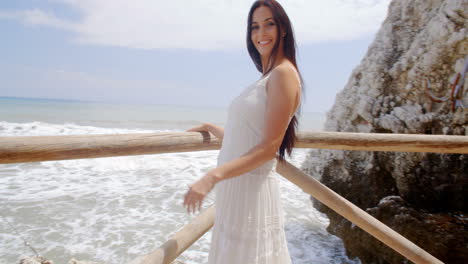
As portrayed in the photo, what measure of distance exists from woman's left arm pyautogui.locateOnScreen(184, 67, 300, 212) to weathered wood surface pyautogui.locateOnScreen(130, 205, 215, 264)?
684 mm

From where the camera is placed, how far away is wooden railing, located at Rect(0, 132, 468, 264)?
0.96 m

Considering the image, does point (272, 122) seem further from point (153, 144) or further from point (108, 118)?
point (108, 118)

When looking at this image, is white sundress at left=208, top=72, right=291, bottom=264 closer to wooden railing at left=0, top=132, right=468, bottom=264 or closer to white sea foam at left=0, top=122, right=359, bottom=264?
wooden railing at left=0, top=132, right=468, bottom=264

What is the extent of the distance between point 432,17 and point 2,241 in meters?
6.89

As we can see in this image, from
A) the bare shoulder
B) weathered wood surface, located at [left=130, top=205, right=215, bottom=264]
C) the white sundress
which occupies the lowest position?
weathered wood surface, located at [left=130, top=205, right=215, bottom=264]

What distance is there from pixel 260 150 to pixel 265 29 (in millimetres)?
585

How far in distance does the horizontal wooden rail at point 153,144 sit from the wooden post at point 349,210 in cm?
22

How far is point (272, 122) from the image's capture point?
113cm

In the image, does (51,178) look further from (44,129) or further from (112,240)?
(44,129)

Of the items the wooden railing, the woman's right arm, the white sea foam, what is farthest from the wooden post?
the white sea foam

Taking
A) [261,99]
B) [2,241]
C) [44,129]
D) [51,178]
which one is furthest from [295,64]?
[44,129]

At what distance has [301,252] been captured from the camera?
4.52 meters

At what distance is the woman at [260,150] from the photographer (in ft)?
3.74

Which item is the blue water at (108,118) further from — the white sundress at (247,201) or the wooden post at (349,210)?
the white sundress at (247,201)
